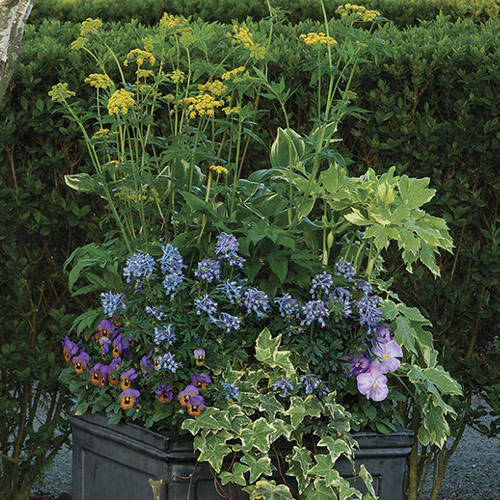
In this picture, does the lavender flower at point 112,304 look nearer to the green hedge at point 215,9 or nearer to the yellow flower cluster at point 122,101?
the yellow flower cluster at point 122,101

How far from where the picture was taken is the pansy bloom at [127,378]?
7.70ft

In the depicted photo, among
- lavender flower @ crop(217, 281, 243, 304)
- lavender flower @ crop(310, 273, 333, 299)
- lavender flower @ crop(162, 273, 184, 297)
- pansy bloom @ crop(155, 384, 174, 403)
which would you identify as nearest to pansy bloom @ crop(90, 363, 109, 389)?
pansy bloom @ crop(155, 384, 174, 403)

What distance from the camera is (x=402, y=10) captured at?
19.8 ft

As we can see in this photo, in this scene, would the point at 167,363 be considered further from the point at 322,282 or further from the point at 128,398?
the point at 322,282

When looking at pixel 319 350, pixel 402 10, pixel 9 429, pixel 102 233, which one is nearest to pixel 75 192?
pixel 102 233

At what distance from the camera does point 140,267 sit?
92.2 inches

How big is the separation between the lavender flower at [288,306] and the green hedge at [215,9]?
4008 mm

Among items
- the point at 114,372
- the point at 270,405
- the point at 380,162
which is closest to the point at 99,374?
the point at 114,372

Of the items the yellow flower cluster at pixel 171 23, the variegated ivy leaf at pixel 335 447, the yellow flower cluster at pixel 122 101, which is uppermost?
the yellow flower cluster at pixel 171 23

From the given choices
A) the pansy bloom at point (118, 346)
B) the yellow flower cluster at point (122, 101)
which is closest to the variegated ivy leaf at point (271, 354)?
the pansy bloom at point (118, 346)

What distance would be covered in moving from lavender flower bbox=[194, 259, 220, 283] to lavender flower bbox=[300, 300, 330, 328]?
0.92 ft

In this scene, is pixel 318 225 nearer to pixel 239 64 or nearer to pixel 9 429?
pixel 239 64

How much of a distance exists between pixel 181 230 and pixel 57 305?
0.80 meters

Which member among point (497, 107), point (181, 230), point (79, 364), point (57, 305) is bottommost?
point (79, 364)
